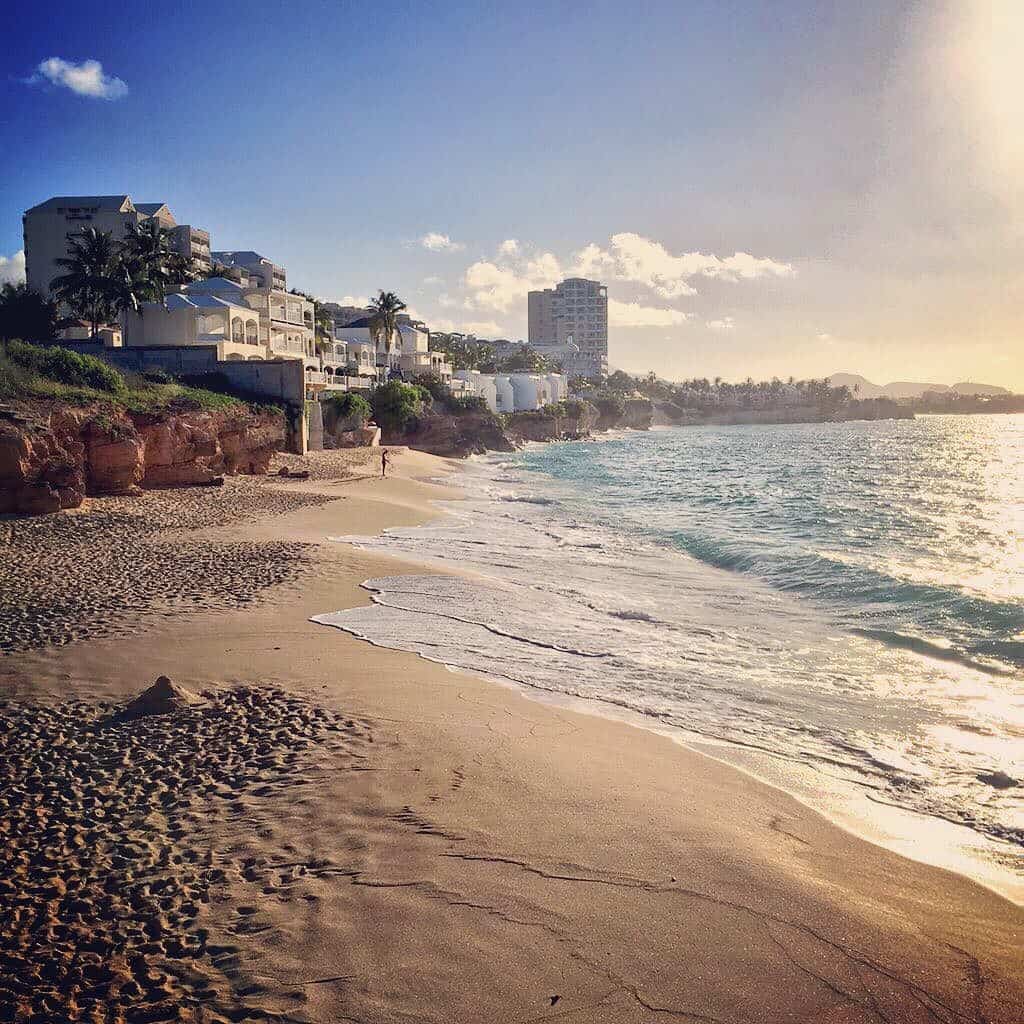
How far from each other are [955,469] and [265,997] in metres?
73.2

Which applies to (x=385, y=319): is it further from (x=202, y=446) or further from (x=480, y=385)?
(x=202, y=446)

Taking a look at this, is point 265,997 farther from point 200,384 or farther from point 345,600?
point 200,384

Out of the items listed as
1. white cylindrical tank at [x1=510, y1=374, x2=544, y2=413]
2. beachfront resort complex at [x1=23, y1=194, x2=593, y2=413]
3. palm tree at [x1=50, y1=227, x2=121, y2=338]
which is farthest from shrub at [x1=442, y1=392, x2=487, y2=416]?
white cylindrical tank at [x1=510, y1=374, x2=544, y2=413]

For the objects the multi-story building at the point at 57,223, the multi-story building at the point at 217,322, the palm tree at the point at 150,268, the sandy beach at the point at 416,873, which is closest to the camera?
the sandy beach at the point at 416,873

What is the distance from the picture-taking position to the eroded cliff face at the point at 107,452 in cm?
2042

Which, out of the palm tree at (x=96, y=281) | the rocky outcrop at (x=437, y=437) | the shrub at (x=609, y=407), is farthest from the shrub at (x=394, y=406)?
the shrub at (x=609, y=407)

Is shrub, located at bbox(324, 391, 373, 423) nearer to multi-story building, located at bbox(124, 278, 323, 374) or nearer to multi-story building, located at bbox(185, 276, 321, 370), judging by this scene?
multi-story building, located at bbox(124, 278, 323, 374)

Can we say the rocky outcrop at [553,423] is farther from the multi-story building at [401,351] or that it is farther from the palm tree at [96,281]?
the palm tree at [96,281]

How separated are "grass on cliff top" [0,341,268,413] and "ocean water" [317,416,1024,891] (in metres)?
11.4

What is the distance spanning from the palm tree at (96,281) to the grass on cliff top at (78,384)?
50.1ft

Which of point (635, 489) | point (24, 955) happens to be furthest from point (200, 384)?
point (24, 955)

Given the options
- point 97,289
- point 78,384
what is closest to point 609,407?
point 97,289

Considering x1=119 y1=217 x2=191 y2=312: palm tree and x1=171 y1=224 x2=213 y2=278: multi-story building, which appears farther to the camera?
x1=171 y1=224 x2=213 y2=278: multi-story building

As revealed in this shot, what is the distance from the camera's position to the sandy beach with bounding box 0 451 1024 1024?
175 inches
